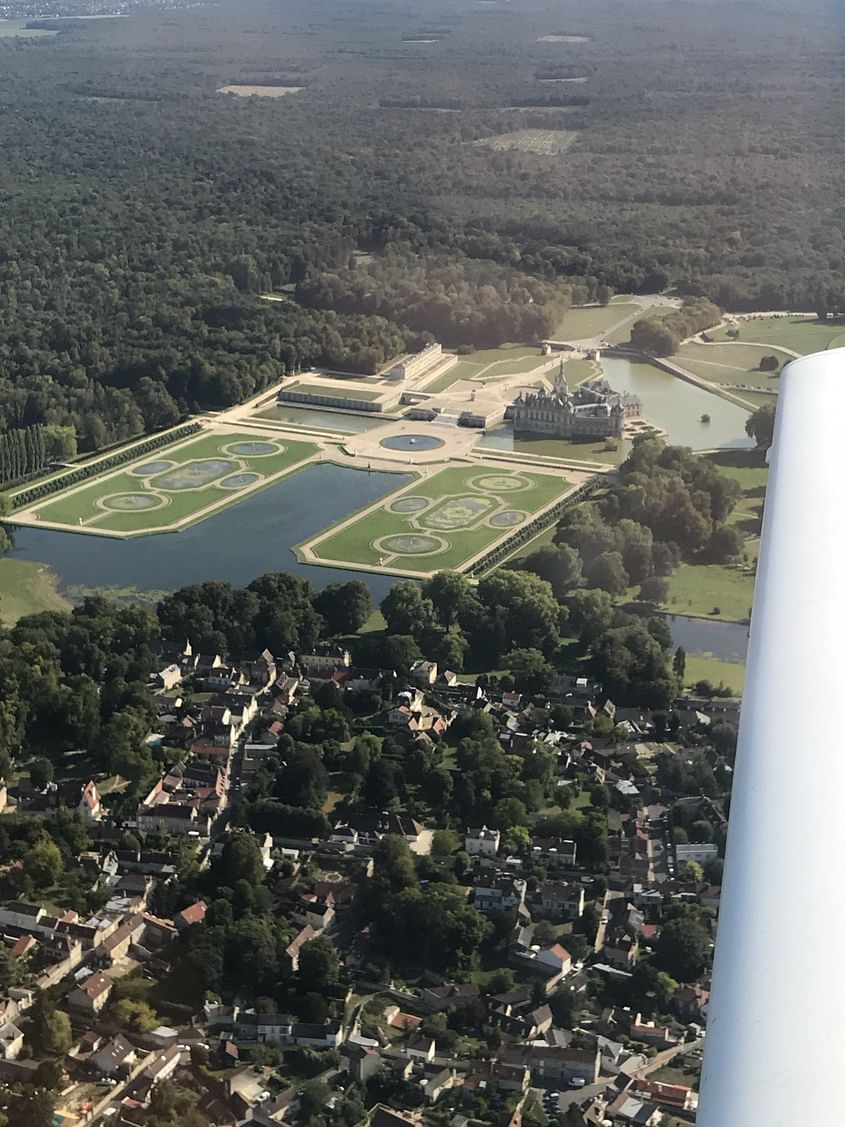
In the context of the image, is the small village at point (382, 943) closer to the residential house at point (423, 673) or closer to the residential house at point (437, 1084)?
the residential house at point (437, 1084)

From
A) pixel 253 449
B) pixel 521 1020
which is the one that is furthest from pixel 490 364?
pixel 521 1020

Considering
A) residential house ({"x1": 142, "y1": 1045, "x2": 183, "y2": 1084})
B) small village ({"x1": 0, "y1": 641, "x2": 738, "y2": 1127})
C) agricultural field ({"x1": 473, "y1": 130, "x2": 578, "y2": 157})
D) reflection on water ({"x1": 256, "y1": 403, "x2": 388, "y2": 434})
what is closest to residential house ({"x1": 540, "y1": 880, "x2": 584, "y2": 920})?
small village ({"x1": 0, "y1": 641, "x2": 738, "y2": 1127})

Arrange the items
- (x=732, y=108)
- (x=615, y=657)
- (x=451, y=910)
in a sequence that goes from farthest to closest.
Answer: (x=732, y=108)
(x=615, y=657)
(x=451, y=910)

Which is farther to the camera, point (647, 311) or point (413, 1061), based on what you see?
point (647, 311)

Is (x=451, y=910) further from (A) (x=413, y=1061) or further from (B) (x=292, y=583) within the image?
(B) (x=292, y=583)

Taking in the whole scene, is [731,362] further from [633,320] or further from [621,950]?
[621,950]

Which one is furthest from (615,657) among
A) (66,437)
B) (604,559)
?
(66,437)
